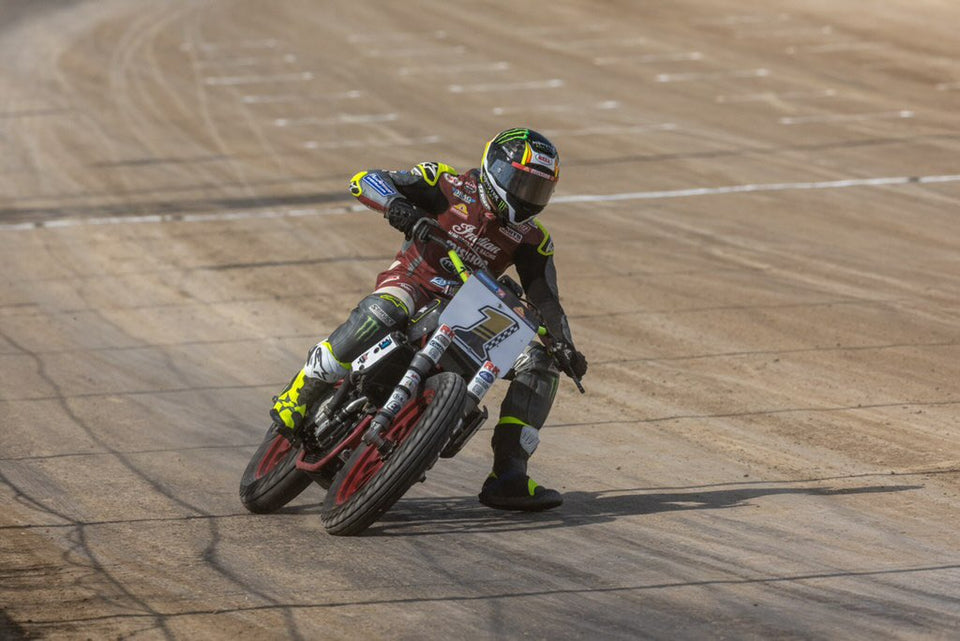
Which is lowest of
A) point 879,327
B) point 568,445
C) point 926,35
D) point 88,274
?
point 88,274

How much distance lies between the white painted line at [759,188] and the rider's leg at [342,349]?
35.9 ft

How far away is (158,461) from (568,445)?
2569mm

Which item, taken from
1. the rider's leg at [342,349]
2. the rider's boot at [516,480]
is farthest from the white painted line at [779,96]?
the rider's leg at [342,349]

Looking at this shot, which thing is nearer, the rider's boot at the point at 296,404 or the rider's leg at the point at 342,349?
the rider's leg at the point at 342,349

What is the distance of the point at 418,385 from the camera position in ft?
22.7

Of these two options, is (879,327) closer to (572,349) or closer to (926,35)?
(572,349)

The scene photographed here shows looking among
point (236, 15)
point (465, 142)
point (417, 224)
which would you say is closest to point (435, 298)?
point (417, 224)

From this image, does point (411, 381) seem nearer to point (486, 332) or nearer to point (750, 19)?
point (486, 332)

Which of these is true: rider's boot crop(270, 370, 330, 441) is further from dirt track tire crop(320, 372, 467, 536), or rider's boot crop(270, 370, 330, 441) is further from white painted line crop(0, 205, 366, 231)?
white painted line crop(0, 205, 366, 231)

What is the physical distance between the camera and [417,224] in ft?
23.3

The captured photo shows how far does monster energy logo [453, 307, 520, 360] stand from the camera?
23.1 feet

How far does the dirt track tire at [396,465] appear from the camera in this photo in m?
6.67

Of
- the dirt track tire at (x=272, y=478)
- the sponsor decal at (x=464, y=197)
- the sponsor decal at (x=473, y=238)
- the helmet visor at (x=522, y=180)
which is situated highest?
the helmet visor at (x=522, y=180)

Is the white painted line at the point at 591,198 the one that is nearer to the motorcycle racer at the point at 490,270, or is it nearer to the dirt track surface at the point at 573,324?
the dirt track surface at the point at 573,324
